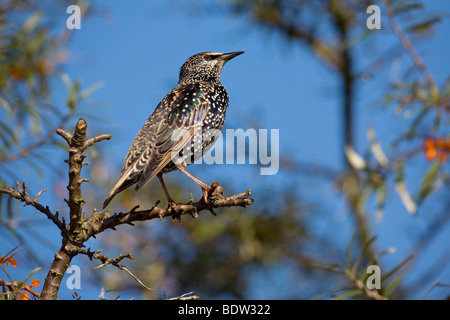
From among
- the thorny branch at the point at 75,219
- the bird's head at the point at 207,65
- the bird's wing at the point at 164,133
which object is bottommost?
the thorny branch at the point at 75,219

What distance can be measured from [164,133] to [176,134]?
0.08 metres

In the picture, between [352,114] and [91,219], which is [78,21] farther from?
[352,114]

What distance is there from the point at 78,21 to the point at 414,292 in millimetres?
4606

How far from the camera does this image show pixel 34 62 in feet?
18.8

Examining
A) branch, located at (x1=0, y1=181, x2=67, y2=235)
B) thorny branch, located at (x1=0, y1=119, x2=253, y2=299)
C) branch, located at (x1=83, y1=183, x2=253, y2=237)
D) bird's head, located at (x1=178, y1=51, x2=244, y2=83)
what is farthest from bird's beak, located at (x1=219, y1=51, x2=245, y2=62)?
branch, located at (x1=0, y1=181, x2=67, y2=235)

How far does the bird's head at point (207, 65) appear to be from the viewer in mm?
5438

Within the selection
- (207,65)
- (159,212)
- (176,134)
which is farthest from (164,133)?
(207,65)

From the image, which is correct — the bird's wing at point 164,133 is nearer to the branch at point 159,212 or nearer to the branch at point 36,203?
the branch at point 159,212

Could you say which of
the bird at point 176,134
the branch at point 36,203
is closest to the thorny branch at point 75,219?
the branch at point 36,203

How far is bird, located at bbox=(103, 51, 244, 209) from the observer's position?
3.84 m

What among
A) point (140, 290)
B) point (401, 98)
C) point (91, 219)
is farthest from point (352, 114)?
point (91, 219)

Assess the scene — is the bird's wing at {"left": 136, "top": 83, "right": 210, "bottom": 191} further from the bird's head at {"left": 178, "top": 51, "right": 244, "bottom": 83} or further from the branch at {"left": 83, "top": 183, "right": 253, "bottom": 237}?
the bird's head at {"left": 178, "top": 51, "right": 244, "bottom": 83}

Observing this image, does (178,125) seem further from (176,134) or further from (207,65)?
(207,65)

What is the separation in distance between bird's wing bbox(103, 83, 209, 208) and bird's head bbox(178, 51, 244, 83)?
2.02 ft
